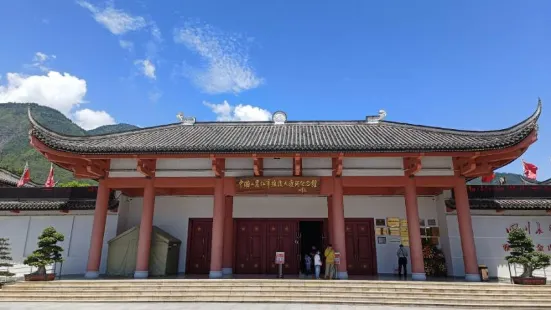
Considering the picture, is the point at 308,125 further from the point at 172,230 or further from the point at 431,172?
the point at 172,230

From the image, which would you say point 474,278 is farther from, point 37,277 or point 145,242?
point 37,277

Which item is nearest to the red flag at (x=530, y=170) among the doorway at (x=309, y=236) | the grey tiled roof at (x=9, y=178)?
the doorway at (x=309, y=236)

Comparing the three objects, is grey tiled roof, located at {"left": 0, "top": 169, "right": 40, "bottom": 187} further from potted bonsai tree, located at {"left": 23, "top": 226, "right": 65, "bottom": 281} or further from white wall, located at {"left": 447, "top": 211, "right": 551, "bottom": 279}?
white wall, located at {"left": 447, "top": 211, "right": 551, "bottom": 279}

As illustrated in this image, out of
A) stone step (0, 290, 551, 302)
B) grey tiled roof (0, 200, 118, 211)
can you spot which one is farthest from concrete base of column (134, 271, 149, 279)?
grey tiled roof (0, 200, 118, 211)

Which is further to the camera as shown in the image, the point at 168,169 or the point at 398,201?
the point at 398,201

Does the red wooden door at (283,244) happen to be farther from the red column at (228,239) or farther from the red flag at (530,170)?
the red flag at (530,170)

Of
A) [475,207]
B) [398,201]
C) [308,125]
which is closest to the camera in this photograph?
[475,207]

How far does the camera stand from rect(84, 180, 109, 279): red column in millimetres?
13090

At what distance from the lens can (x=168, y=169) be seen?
45.4ft

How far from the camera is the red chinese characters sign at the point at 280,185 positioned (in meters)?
13.1

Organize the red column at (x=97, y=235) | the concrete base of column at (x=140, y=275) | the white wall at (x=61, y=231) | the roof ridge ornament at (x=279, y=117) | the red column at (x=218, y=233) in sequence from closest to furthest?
the red column at (x=218, y=233) → the concrete base of column at (x=140, y=275) → the red column at (x=97, y=235) → the white wall at (x=61, y=231) → the roof ridge ornament at (x=279, y=117)

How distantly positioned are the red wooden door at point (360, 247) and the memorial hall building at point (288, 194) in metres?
0.04

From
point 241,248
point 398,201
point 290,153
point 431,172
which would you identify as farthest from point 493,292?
point 241,248

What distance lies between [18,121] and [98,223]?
110787mm
